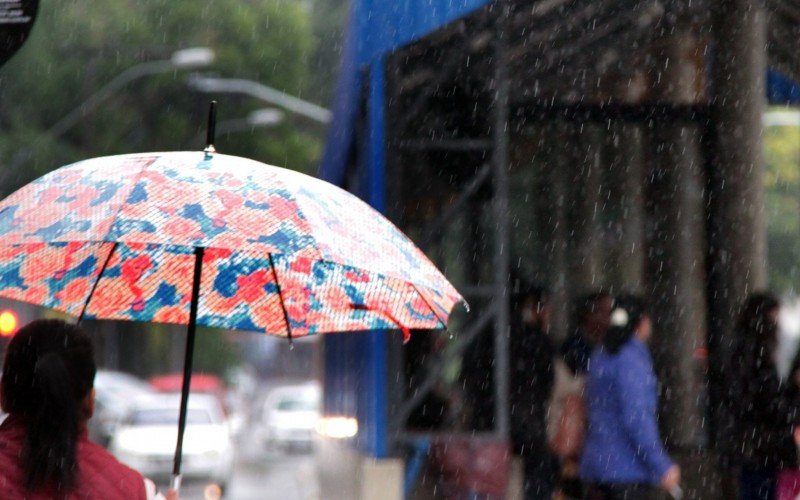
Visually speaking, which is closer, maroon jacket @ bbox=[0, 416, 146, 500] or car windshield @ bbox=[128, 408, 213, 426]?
maroon jacket @ bbox=[0, 416, 146, 500]

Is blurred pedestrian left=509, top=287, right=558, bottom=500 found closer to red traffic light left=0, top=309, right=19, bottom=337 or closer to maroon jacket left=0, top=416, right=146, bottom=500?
red traffic light left=0, top=309, right=19, bottom=337

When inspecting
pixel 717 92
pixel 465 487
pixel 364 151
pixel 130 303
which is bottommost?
pixel 465 487

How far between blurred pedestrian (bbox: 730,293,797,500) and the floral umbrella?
3624mm

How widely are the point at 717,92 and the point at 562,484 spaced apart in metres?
4.37

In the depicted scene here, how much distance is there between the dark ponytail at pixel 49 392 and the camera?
3.68 meters

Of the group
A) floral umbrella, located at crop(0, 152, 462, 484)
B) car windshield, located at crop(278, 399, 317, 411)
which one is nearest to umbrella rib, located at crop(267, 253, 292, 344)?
floral umbrella, located at crop(0, 152, 462, 484)

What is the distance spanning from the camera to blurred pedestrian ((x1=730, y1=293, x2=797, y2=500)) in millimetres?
8570

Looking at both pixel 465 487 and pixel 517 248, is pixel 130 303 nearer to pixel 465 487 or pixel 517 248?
pixel 465 487

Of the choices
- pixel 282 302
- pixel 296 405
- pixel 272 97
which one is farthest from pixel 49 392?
pixel 296 405

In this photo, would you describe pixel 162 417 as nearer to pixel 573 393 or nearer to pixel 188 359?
pixel 573 393

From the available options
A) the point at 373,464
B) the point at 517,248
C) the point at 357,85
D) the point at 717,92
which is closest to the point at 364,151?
the point at 357,85

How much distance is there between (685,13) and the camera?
14.7 meters

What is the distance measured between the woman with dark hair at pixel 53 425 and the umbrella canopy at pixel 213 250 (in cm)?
61

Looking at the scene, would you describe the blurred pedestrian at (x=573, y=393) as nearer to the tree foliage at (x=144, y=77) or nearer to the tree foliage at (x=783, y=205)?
the tree foliage at (x=144, y=77)
